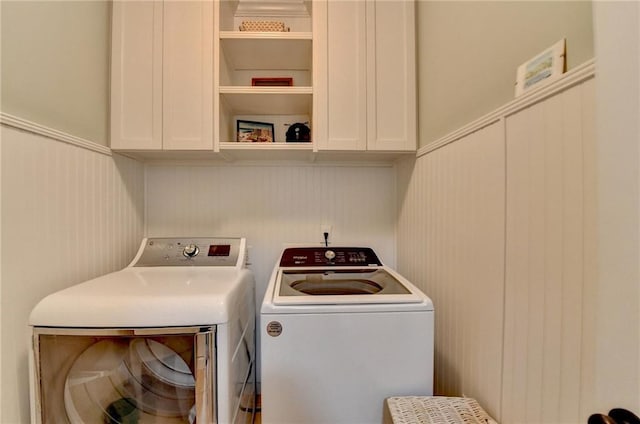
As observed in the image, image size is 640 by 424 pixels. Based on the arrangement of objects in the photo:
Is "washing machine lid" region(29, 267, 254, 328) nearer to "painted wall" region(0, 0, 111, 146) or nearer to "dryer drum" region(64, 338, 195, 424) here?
"dryer drum" region(64, 338, 195, 424)

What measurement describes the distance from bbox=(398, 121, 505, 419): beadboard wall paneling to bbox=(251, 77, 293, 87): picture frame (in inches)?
38.9

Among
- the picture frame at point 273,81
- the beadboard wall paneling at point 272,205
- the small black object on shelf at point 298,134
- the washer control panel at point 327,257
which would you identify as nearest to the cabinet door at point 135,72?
the beadboard wall paneling at point 272,205

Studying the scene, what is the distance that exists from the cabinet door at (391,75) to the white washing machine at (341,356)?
96 centimetres

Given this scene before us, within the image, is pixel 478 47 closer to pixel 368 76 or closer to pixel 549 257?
pixel 368 76

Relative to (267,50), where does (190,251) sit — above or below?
below

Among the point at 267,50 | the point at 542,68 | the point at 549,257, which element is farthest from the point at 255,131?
the point at 549,257

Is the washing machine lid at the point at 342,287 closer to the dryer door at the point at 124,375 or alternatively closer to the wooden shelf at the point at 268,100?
the dryer door at the point at 124,375

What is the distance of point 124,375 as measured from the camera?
43.3 inches

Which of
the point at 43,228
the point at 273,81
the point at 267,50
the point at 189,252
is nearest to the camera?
the point at 43,228

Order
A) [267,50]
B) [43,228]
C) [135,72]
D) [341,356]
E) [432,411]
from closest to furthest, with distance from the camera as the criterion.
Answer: [432,411] → [341,356] → [43,228] → [135,72] → [267,50]

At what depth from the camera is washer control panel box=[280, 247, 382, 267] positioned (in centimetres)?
177

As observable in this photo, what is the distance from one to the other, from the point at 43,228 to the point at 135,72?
3.05ft

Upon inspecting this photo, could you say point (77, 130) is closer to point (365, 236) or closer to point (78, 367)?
point (78, 367)

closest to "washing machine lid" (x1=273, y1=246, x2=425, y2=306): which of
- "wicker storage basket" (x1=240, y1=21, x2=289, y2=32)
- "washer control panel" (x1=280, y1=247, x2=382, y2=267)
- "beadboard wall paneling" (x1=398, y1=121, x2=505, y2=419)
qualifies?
"washer control panel" (x1=280, y1=247, x2=382, y2=267)
